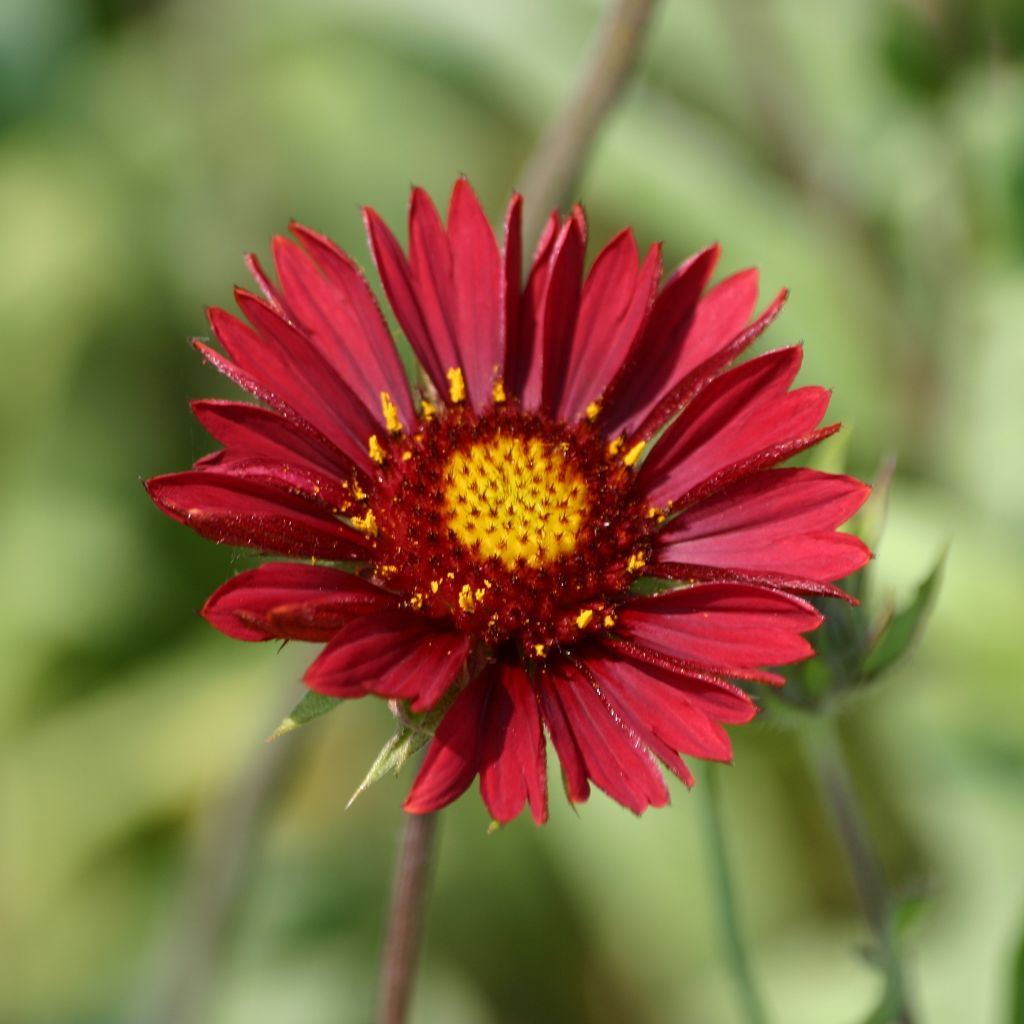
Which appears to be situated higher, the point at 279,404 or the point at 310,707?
the point at 279,404

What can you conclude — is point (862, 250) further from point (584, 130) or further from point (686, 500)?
point (686, 500)

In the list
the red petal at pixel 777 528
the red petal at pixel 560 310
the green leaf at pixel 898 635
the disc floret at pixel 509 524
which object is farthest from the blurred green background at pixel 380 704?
the green leaf at pixel 898 635

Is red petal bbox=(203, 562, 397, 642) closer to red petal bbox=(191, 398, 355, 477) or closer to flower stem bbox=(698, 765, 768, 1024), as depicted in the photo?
red petal bbox=(191, 398, 355, 477)

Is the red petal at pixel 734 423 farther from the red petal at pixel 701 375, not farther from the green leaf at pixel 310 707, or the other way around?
the green leaf at pixel 310 707

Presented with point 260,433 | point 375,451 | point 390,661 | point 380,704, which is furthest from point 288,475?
point 380,704

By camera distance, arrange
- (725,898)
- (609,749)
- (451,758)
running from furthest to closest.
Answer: (725,898) → (609,749) → (451,758)

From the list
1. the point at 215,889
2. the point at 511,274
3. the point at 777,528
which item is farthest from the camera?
the point at 215,889

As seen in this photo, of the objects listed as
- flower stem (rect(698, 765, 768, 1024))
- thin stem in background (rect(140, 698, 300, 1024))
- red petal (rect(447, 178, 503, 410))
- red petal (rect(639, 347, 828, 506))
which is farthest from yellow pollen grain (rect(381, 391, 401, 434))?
thin stem in background (rect(140, 698, 300, 1024))

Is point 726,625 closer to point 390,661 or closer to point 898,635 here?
point 898,635
